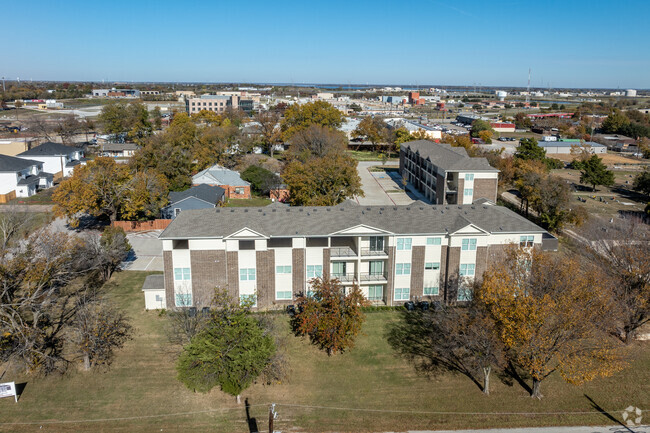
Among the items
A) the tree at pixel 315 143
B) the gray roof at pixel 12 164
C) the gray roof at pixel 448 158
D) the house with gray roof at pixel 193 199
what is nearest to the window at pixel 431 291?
the gray roof at pixel 448 158

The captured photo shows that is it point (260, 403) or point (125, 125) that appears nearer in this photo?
point (260, 403)

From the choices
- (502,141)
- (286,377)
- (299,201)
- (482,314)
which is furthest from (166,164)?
(502,141)

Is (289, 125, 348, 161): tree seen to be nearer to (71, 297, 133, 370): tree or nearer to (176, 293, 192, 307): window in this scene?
(176, 293, 192, 307): window

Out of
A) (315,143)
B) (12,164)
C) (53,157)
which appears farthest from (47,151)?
(315,143)

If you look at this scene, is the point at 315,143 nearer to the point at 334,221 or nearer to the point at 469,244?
the point at 334,221

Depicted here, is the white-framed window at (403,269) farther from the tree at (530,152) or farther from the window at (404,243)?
the tree at (530,152)

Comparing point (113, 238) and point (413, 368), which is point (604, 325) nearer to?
point (413, 368)

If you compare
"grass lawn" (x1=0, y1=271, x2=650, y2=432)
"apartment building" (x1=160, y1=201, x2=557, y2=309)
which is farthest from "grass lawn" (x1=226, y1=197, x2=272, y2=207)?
"grass lawn" (x1=0, y1=271, x2=650, y2=432)
